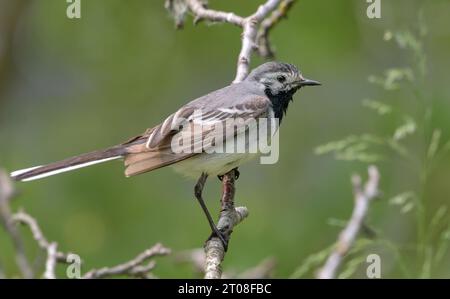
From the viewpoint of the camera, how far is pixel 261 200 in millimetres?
6977

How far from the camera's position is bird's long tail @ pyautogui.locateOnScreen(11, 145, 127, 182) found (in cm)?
451

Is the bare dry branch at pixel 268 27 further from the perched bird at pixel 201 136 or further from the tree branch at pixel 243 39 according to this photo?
the perched bird at pixel 201 136

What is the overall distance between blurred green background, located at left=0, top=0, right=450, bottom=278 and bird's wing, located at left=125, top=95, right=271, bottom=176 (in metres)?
1.24

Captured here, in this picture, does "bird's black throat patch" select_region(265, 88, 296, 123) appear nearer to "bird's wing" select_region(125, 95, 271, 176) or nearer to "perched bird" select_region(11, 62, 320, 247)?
"perched bird" select_region(11, 62, 320, 247)

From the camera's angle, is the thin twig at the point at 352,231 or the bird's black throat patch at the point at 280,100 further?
the bird's black throat patch at the point at 280,100

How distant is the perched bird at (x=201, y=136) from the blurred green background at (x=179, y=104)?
42.6 inches

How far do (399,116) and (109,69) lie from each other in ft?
10.4

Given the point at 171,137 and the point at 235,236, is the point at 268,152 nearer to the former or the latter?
the point at 171,137

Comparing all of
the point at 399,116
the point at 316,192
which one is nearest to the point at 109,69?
the point at 316,192

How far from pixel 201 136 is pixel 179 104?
327 cm

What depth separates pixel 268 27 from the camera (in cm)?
561

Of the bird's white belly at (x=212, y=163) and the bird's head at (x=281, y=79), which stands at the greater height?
the bird's head at (x=281, y=79)

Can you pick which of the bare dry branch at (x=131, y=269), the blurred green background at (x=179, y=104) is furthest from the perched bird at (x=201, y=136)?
the blurred green background at (x=179, y=104)

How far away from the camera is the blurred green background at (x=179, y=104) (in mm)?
6516
